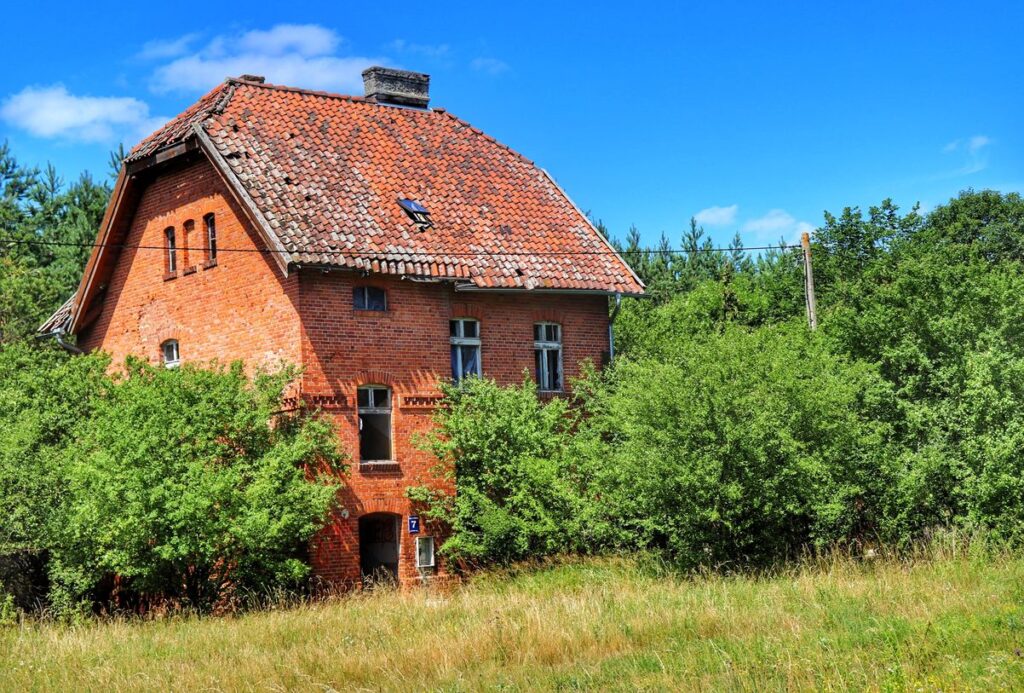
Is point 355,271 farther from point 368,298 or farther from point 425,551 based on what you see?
point 425,551

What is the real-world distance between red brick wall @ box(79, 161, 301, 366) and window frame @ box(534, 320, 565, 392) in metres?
5.97

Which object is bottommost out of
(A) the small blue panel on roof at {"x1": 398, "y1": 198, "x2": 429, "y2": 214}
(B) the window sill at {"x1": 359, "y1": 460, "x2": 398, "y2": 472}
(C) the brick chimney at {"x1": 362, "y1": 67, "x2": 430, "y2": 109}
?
(B) the window sill at {"x1": 359, "y1": 460, "x2": 398, "y2": 472}

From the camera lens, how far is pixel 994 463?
21.1m

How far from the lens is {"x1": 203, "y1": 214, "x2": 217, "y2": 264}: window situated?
2597 centimetres

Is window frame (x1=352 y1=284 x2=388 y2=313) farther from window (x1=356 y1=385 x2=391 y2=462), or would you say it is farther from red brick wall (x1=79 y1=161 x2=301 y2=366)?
window (x1=356 y1=385 x2=391 y2=462)

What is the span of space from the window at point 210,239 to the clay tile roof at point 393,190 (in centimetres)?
173

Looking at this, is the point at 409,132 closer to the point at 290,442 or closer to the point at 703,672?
the point at 290,442

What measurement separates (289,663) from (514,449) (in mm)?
10810

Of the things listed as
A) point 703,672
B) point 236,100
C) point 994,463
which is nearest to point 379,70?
point 236,100

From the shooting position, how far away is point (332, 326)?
24.0 m

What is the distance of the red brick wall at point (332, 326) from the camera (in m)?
23.8

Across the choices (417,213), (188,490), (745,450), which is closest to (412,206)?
(417,213)

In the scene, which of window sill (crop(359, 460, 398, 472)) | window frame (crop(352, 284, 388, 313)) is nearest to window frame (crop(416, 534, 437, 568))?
window sill (crop(359, 460, 398, 472))

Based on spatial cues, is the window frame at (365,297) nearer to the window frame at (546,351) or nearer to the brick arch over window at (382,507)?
the brick arch over window at (382,507)
